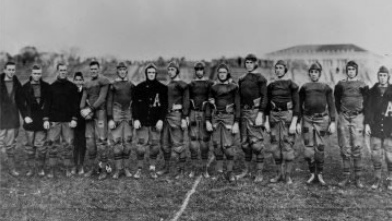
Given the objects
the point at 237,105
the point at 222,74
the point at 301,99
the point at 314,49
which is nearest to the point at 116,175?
the point at 237,105

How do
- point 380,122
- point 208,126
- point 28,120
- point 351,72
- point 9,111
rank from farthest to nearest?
1. point 9,111
2. point 28,120
3. point 208,126
4. point 351,72
5. point 380,122

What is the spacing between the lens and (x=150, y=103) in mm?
5832

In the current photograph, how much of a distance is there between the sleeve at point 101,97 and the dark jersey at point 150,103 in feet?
1.59

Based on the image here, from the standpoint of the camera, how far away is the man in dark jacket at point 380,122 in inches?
207

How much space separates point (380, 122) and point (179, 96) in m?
3.01

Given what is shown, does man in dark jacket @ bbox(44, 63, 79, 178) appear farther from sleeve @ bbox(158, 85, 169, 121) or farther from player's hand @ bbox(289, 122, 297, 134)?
player's hand @ bbox(289, 122, 297, 134)

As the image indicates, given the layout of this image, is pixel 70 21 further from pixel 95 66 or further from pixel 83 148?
pixel 83 148

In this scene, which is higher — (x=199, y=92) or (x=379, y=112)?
(x=199, y=92)

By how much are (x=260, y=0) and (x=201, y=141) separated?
8.54 feet

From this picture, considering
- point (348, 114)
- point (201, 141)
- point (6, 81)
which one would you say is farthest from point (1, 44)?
point (348, 114)

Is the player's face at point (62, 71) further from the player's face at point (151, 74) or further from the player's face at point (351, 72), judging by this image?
the player's face at point (351, 72)

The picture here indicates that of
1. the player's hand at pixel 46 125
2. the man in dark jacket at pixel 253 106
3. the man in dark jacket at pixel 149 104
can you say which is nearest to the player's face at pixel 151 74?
the man in dark jacket at pixel 149 104

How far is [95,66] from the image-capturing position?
5.93 meters

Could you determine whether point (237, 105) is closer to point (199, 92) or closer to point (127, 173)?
point (199, 92)
